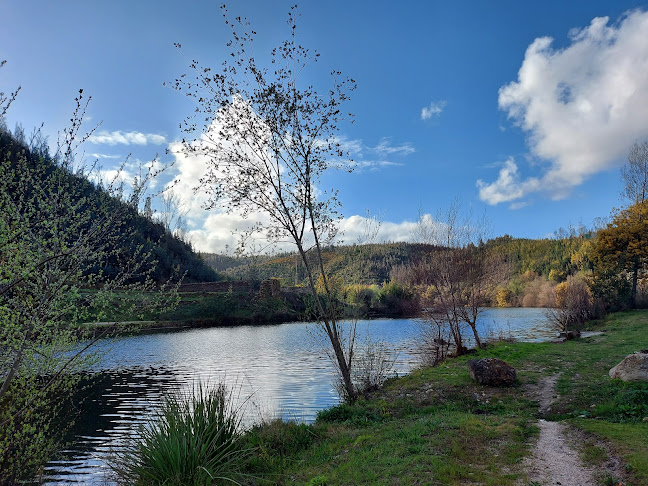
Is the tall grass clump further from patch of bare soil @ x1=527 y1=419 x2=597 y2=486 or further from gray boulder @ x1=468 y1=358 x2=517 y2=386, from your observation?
gray boulder @ x1=468 y1=358 x2=517 y2=386

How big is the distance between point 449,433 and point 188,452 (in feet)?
15.4

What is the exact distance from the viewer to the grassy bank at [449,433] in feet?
19.9

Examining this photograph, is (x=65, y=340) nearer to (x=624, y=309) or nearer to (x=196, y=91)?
(x=196, y=91)

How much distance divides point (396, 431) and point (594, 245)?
38.3 m

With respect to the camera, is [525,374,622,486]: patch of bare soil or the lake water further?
the lake water

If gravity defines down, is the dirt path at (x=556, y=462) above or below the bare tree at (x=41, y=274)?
below

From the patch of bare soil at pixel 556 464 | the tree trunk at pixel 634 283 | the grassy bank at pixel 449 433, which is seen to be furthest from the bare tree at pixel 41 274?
the tree trunk at pixel 634 283

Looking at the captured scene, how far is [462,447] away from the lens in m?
6.89

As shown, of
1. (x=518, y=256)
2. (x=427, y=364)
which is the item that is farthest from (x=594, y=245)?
(x=518, y=256)

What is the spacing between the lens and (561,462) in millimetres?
6086

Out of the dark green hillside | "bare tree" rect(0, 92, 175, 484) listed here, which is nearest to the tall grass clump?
"bare tree" rect(0, 92, 175, 484)

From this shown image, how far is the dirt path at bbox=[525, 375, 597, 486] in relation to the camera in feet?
17.9

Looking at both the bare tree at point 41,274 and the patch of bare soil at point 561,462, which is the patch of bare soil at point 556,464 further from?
the bare tree at point 41,274

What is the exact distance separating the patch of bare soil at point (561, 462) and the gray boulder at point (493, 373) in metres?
3.67
